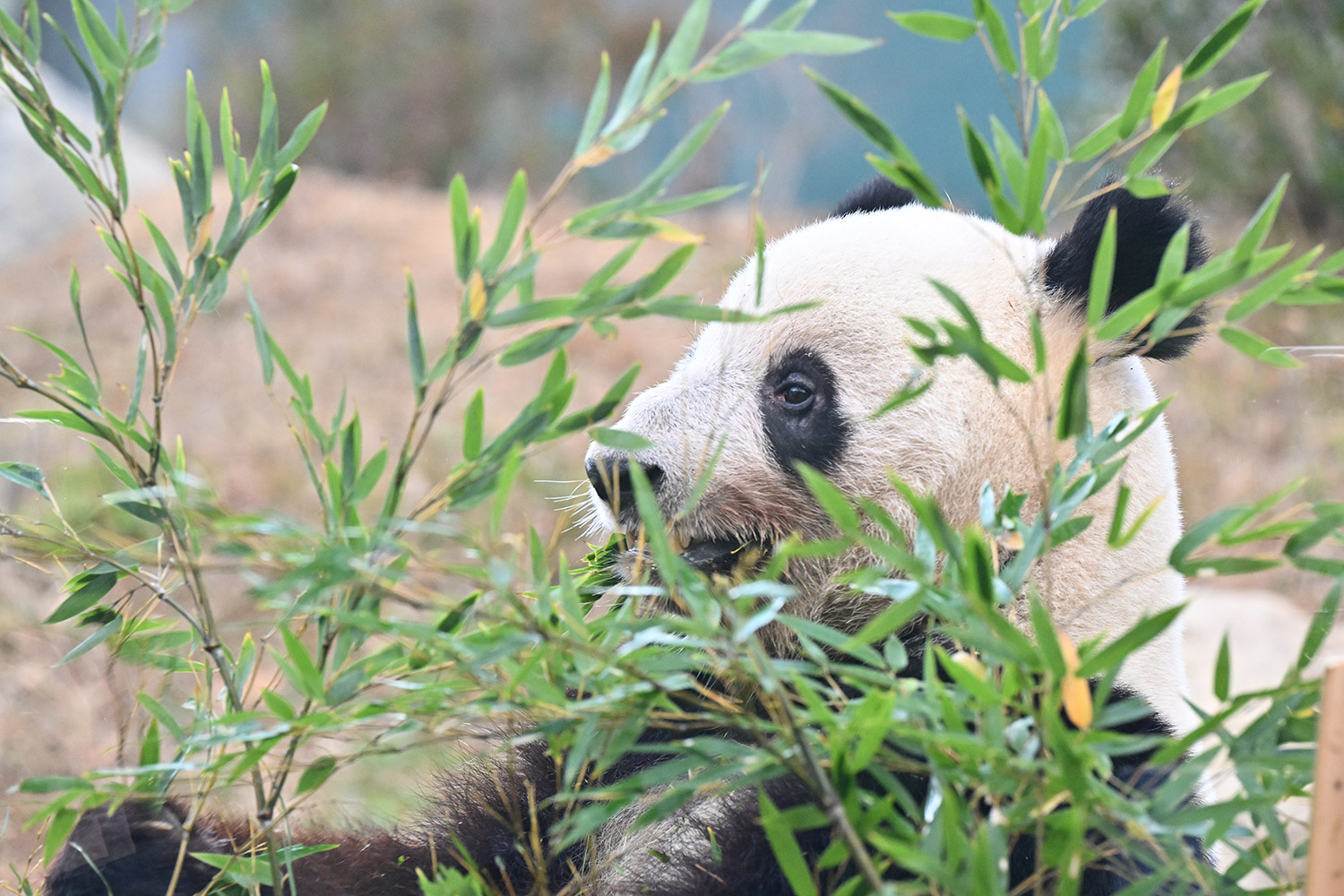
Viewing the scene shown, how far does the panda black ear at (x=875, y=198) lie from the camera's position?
74.8 inches

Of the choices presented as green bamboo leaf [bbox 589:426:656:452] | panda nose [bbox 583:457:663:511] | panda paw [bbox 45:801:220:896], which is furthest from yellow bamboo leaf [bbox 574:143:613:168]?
panda paw [bbox 45:801:220:896]

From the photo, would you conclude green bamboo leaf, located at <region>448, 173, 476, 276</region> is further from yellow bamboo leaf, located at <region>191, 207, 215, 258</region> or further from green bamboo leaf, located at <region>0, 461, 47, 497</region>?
green bamboo leaf, located at <region>0, 461, 47, 497</region>

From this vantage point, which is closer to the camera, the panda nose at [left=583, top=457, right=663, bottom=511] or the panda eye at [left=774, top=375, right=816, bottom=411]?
the panda nose at [left=583, top=457, right=663, bottom=511]

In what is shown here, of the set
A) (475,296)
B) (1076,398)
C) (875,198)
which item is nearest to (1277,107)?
(875,198)

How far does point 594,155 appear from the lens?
0.98 meters

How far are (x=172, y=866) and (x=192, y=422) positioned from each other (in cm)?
448

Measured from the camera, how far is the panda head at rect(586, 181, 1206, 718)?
1.43 meters

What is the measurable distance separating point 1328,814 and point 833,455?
0.82 metres

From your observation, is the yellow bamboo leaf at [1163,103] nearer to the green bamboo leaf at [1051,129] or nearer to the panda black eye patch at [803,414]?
the green bamboo leaf at [1051,129]

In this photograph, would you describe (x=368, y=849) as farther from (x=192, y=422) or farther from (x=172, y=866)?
(x=192, y=422)

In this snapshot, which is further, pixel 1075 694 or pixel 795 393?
pixel 795 393

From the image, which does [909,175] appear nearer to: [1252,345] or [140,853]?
[1252,345]

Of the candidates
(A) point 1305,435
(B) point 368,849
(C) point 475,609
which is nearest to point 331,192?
(A) point 1305,435

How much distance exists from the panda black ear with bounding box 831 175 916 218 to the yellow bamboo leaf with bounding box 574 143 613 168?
97cm
